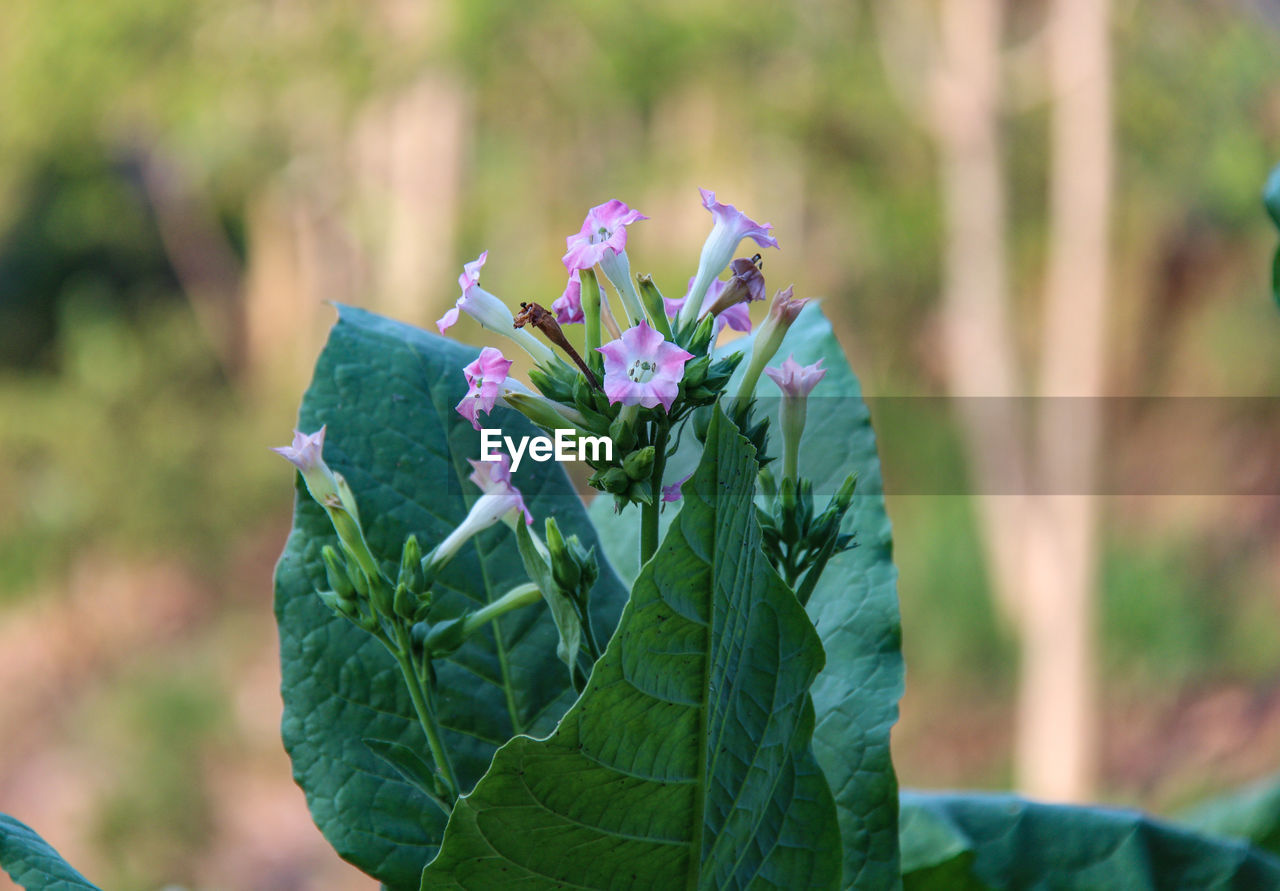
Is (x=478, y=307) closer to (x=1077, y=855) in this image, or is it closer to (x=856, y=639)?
(x=856, y=639)

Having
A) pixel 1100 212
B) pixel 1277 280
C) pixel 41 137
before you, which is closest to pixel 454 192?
pixel 41 137

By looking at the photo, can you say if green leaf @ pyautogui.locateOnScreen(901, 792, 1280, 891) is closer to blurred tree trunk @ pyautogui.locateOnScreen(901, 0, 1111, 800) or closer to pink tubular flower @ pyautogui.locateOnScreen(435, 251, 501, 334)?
pink tubular flower @ pyautogui.locateOnScreen(435, 251, 501, 334)

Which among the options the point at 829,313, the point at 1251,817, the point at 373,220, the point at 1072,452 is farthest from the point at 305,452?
the point at 373,220

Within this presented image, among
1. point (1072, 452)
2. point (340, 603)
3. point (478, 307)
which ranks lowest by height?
point (340, 603)

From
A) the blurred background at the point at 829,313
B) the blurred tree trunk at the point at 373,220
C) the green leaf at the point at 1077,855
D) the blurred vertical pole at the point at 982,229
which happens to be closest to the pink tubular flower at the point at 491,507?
the green leaf at the point at 1077,855

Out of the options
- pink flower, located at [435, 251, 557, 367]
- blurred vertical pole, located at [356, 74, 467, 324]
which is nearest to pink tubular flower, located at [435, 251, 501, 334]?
pink flower, located at [435, 251, 557, 367]
